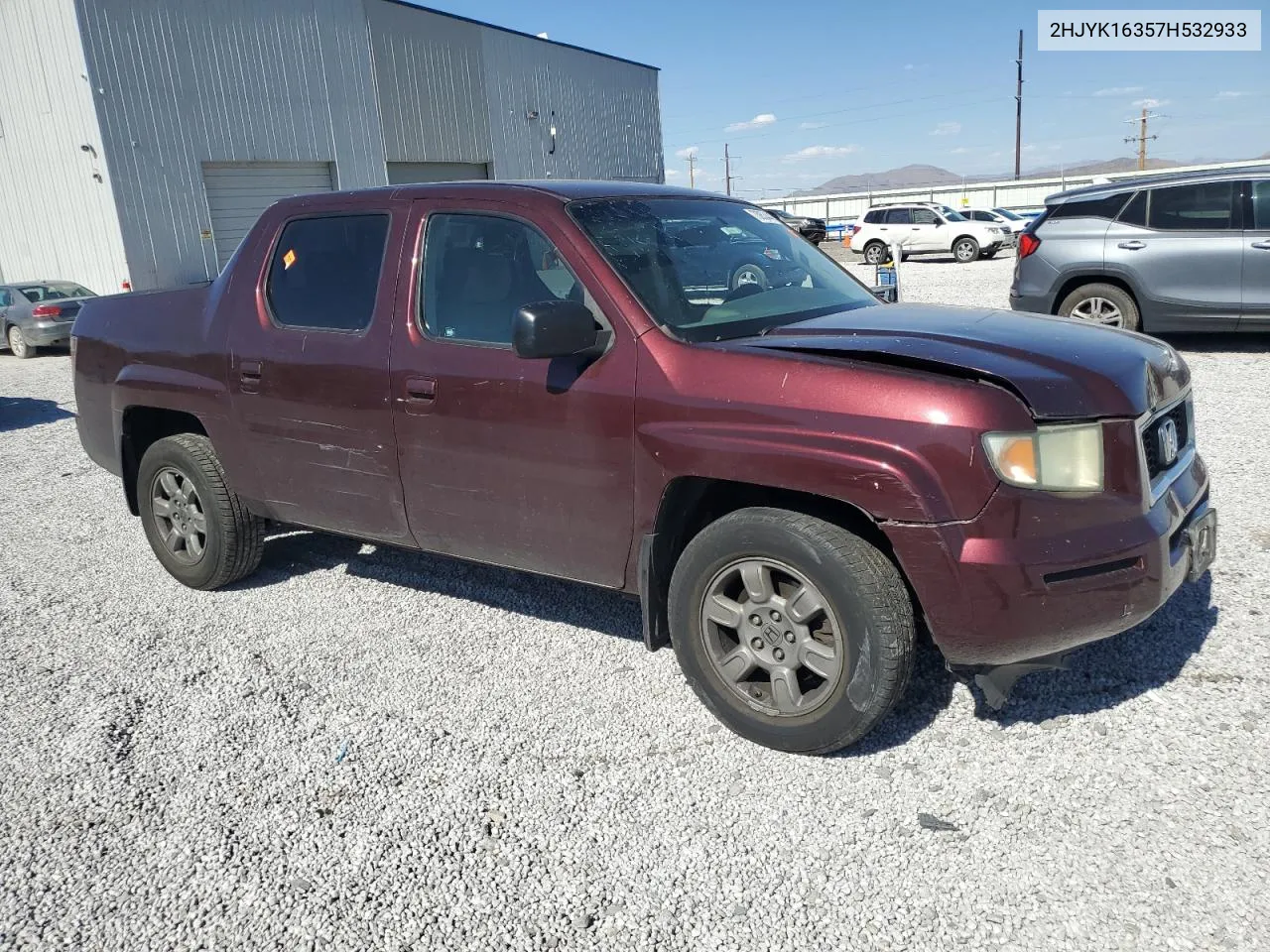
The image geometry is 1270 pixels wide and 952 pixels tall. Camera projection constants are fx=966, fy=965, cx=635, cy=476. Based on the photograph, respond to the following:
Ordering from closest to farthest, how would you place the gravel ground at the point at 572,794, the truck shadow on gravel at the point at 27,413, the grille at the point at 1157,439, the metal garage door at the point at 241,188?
the gravel ground at the point at 572,794 → the grille at the point at 1157,439 → the truck shadow on gravel at the point at 27,413 → the metal garage door at the point at 241,188

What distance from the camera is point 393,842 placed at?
2830 mm

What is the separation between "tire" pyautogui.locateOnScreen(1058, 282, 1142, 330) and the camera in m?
9.78

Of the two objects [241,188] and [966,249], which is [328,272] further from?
[966,249]

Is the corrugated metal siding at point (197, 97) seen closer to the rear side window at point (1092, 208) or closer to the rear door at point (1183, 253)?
the rear side window at point (1092, 208)

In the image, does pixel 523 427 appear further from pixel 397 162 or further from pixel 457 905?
pixel 397 162

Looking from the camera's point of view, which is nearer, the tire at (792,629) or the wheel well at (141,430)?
the tire at (792,629)

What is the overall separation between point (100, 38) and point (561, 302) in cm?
2197

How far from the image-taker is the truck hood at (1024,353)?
9.18 ft

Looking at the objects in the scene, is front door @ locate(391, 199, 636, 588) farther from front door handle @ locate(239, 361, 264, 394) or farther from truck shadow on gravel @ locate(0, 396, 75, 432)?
truck shadow on gravel @ locate(0, 396, 75, 432)

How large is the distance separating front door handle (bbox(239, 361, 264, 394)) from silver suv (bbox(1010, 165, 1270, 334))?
837 centimetres

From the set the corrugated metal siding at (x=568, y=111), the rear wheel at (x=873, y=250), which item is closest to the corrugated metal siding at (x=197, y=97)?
the corrugated metal siding at (x=568, y=111)

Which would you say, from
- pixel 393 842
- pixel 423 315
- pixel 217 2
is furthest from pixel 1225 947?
pixel 217 2

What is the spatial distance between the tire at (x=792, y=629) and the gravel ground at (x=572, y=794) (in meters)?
0.18

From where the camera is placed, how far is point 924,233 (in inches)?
1130
